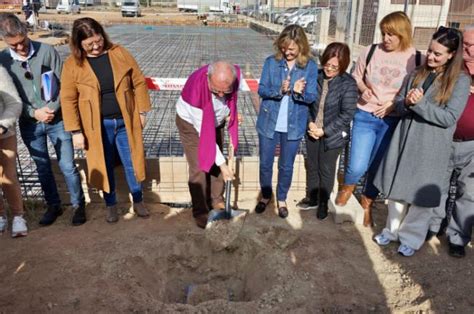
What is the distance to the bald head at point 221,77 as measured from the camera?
2.73 metres

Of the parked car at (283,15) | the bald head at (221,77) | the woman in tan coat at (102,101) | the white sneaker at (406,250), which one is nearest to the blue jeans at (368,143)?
the white sneaker at (406,250)

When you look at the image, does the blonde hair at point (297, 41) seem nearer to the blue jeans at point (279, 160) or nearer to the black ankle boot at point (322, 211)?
the blue jeans at point (279, 160)

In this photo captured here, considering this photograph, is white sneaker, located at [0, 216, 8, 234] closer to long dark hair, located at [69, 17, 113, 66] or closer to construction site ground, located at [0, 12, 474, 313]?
construction site ground, located at [0, 12, 474, 313]

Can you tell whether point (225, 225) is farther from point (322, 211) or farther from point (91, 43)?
point (91, 43)

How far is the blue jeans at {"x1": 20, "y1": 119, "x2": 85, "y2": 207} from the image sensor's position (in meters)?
3.32

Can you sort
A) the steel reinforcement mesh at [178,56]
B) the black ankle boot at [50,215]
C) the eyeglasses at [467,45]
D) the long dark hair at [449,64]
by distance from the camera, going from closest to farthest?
the long dark hair at [449,64], the eyeglasses at [467,45], the black ankle boot at [50,215], the steel reinforcement mesh at [178,56]

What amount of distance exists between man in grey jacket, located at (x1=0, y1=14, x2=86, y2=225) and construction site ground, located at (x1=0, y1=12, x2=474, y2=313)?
64 centimetres

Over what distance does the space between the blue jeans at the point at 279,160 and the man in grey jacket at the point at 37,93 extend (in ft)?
5.52

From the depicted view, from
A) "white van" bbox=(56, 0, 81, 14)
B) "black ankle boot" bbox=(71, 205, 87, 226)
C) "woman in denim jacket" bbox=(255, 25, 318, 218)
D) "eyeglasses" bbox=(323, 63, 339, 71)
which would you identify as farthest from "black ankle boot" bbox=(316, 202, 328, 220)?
"white van" bbox=(56, 0, 81, 14)

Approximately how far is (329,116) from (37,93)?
7.88 ft

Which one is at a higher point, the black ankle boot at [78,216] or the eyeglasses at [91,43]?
the eyeglasses at [91,43]

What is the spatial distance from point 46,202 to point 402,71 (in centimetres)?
340

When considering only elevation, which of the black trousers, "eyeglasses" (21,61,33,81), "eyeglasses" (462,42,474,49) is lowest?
the black trousers

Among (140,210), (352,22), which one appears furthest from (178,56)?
(140,210)
